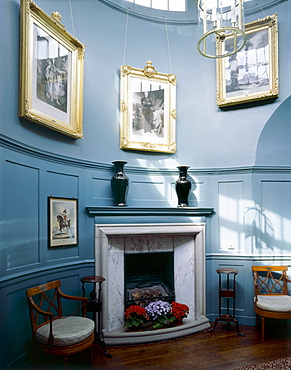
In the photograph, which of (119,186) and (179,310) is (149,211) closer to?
(119,186)

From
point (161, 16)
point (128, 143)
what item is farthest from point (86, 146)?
point (161, 16)

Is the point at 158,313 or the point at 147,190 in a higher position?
the point at 147,190

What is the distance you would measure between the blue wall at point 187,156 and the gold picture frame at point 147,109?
132mm

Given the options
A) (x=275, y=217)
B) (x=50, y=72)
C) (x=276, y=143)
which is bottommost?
(x=275, y=217)

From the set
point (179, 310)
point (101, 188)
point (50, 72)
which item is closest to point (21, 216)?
point (101, 188)

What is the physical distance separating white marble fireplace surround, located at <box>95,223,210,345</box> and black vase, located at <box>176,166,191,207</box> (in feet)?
1.23

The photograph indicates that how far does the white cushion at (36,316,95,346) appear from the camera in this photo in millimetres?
2898

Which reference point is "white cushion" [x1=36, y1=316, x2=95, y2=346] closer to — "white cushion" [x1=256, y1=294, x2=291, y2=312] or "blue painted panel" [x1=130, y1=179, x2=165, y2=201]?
"blue painted panel" [x1=130, y1=179, x2=165, y2=201]

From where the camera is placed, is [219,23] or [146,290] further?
[146,290]

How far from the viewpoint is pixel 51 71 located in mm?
3668

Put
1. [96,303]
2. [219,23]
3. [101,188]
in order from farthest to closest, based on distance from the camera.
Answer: [101,188]
[96,303]
[219,23]

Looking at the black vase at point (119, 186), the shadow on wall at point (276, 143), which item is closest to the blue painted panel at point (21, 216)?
the black vase at point (119, 186)

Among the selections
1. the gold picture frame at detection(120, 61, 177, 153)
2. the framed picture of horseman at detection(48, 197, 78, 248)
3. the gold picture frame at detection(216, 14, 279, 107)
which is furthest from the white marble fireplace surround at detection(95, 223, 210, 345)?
the gold picture frame at detection(216, 14, 279, 107)

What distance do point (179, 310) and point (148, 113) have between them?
307 cm
